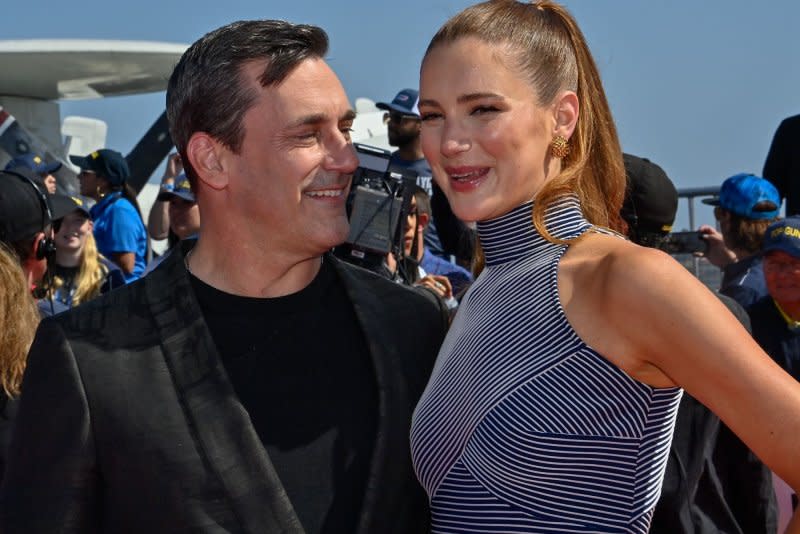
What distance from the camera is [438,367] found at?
262 cm

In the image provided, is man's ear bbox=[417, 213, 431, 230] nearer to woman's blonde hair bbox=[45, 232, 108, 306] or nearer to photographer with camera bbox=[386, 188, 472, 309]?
photographer with camera bbox=[386, 188, 472, 309]

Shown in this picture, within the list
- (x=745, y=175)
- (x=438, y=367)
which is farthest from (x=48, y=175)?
(x=438, y=367)

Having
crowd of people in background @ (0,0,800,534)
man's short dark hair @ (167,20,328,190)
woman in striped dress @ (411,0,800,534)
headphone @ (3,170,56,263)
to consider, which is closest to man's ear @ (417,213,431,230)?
headphone @ (3,170,56,263)

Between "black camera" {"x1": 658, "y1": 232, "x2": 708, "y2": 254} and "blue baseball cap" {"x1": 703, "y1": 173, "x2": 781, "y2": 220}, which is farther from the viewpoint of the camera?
"black camera" {"x1": 658, "y1": 232, "x2": 708, "y2": 254}

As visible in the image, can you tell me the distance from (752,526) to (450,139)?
5.99 ft

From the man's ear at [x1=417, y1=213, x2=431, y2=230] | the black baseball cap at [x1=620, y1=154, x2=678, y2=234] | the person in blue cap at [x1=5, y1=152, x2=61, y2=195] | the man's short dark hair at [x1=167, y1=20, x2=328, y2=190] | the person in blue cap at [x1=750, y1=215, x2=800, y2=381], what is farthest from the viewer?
the person in blue cap at [x1=5, y1=152, x2=61, y2=195]

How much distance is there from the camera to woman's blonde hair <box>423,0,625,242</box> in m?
2.52

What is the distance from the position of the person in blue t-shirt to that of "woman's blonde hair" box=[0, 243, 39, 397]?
4.38 metres

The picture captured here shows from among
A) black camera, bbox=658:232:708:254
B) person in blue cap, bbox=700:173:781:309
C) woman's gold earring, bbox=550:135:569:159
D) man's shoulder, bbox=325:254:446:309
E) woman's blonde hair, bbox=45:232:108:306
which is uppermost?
woman's gold earring, bbox=550:135:569:159

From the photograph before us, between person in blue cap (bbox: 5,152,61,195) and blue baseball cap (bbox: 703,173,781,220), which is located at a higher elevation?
blue baseball cap (bbox: 703,173,781,220)

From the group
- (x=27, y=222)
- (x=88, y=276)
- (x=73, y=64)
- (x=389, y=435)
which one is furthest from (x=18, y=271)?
(x=73, y=64)

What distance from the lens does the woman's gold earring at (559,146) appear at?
2535 mm

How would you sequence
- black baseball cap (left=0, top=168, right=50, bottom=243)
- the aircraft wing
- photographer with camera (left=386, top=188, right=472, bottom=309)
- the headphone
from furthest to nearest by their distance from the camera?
the aircraft wing
photographer with camera (left=386, top=188, right=472, bottom=309)
the headphone
black baseball cap (left=0, top=168, right=50, bottom=243)

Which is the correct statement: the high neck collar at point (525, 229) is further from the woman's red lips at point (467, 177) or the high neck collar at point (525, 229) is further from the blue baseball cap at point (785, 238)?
the blue baseball cap at point (785, 238)
